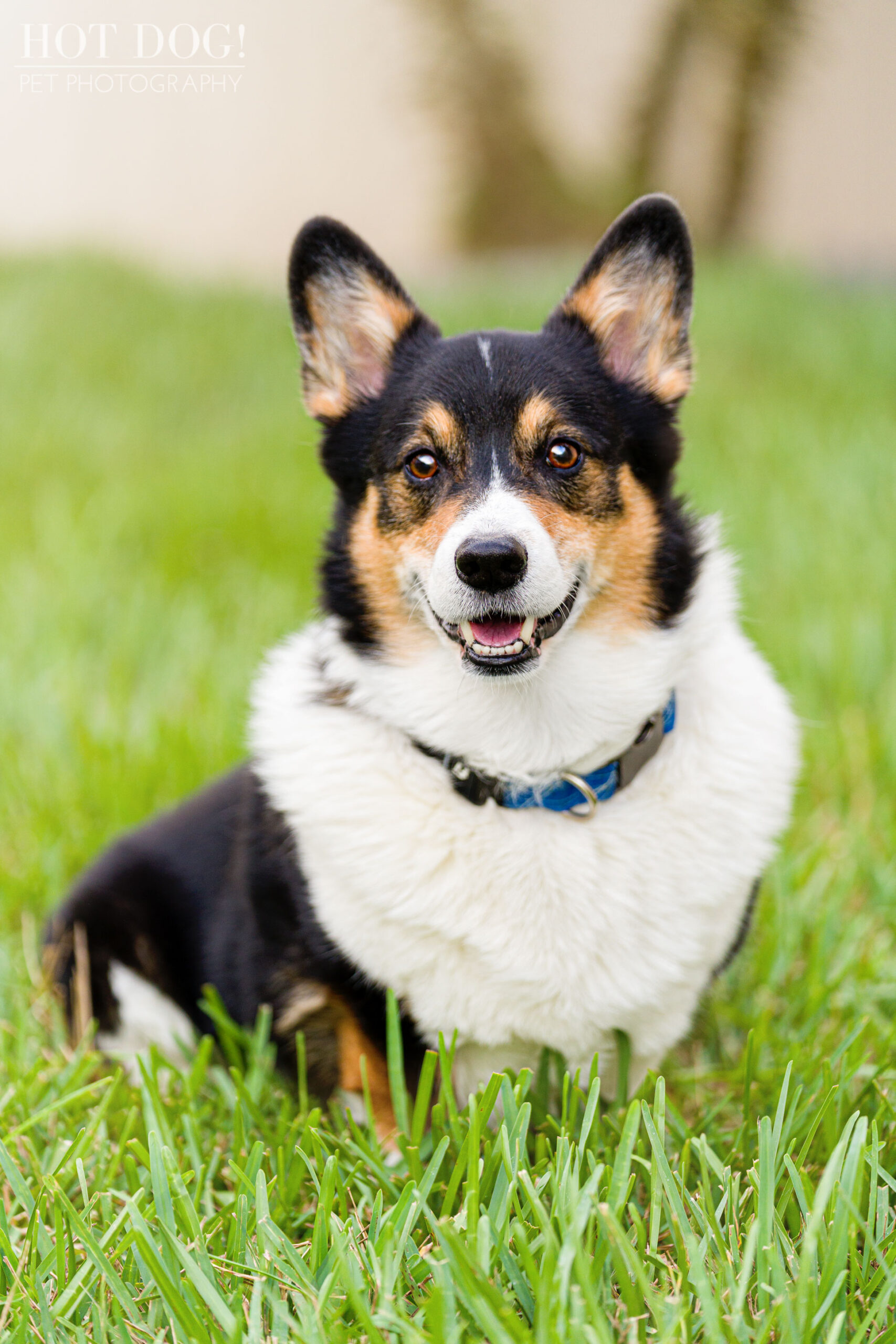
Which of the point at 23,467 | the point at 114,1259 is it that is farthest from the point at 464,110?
the point at 114,1259

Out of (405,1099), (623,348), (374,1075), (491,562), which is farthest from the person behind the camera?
(623,348)

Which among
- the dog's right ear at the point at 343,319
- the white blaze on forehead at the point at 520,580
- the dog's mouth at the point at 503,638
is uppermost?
the dog's right ear at the point at 343,319

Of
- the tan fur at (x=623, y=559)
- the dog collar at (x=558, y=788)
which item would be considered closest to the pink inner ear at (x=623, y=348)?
the tan fur at (x=623, y=559)

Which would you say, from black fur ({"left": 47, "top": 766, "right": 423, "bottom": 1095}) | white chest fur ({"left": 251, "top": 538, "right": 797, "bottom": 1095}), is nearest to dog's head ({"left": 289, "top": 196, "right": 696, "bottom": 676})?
white chest fur ({"left": 251, "top": 538, "right": 797, "bottom": 1095})

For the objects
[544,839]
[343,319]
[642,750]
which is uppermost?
[343,319]

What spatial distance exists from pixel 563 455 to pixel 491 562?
388mm

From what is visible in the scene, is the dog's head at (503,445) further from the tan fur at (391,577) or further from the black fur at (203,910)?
the black fur at (203,910)

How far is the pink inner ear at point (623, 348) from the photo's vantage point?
2393 mm

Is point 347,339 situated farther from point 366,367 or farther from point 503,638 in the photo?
point 503,638

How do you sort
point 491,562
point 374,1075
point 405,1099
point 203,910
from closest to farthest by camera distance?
point 491,562
point 405,1099
point 374,1075
point 203,910

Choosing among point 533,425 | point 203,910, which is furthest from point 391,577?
point 203,910

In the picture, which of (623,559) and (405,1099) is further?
(623,559)

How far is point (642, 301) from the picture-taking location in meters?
2.37

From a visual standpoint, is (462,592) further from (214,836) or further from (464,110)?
→ (464,110)
